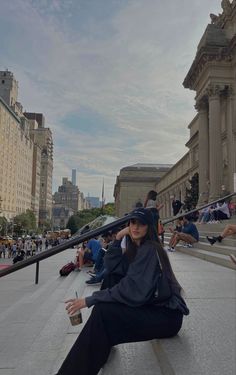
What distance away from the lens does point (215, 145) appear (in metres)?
28.2

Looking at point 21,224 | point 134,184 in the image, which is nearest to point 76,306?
point 134,184

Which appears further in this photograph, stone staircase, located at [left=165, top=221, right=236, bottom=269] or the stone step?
stone staircase, located at [left=165, top=221, right=236, bottom=269]

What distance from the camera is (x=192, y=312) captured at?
16.8 ft

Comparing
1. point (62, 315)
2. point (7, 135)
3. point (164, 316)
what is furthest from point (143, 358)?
point (7, 135)

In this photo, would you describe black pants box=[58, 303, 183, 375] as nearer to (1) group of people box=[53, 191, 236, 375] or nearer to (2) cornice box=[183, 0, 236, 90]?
(1) group of people box=[53, 191, 236, 375]

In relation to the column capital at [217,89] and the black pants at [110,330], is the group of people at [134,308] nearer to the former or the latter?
the black pants at [110,330]

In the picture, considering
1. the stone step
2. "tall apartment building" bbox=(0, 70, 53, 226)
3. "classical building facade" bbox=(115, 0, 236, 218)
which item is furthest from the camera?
"tall apartment building" bbox=(0, 70, 53, 226)

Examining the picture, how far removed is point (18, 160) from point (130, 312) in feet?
451

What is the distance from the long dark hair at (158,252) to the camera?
2.90 meters

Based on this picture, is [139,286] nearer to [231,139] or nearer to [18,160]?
[231,139]

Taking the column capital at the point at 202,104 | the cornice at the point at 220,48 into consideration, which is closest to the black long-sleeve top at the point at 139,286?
the cornice at the point at 220,48

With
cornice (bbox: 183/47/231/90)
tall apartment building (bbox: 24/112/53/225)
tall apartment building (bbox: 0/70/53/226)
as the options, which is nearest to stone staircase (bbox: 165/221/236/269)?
cornice (bbox: 183/47/231/90)

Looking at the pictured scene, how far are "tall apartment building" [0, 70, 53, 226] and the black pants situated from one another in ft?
360

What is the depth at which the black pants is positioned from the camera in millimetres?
2695
